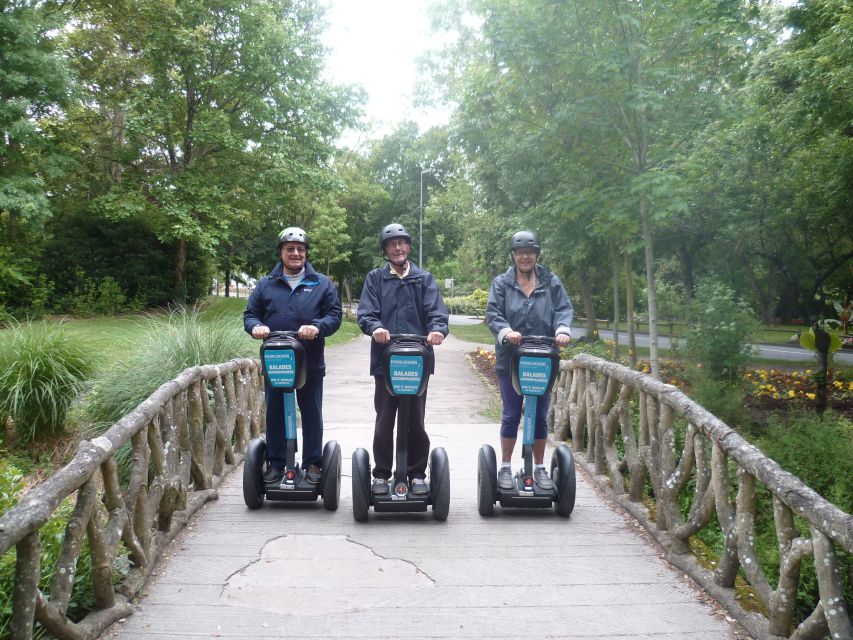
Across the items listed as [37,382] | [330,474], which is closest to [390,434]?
[330,474]

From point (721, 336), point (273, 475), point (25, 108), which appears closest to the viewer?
point (273, 475)

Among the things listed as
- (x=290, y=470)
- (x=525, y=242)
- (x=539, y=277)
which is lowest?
(x=290, y=470)

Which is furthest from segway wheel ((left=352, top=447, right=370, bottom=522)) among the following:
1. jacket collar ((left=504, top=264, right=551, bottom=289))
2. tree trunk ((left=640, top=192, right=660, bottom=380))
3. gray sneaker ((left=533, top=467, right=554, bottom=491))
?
tree trunk ((left=640, top=192, right=660, bottom=380))

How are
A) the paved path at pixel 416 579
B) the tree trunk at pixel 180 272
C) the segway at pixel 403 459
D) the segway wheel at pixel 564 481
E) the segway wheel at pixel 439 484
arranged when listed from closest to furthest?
the paved path at pixel 416 579, the segway at pixel 403 459, the segway wheel at pixel 439 484, the segway wheel at pixel 564 481, the tree trunk at pixel 180 272

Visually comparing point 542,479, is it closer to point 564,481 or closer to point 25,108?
point 564,481

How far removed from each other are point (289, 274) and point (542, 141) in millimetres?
5903

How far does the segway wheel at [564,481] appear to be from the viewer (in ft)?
14.9

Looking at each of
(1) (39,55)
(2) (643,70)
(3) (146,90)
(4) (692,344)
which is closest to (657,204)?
(2) (643,70)

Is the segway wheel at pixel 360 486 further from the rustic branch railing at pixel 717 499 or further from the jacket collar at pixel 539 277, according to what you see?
the rustic branch railing at pixel 717 499

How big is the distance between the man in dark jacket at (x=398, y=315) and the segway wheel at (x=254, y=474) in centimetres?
78

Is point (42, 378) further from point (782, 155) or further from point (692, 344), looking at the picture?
point (782, 155)

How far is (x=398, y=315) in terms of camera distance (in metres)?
4.51

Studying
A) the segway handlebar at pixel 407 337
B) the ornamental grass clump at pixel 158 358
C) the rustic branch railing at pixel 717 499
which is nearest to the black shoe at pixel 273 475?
the segway handlebar at pixel 407 337

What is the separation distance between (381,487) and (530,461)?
1.00 meters
